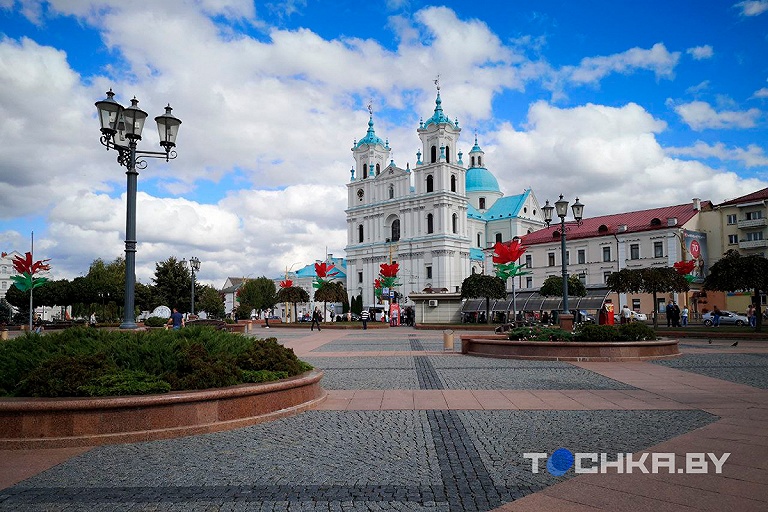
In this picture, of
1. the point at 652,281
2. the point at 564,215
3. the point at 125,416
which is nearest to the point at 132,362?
the point at 125,416

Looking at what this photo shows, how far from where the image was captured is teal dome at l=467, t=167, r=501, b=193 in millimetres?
111500

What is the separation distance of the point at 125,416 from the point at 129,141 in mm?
6816

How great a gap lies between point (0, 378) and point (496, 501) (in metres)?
6.70

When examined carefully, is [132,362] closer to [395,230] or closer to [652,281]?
[652,281]

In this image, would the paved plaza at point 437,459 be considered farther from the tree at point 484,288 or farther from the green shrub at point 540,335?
the tree at point 484,288

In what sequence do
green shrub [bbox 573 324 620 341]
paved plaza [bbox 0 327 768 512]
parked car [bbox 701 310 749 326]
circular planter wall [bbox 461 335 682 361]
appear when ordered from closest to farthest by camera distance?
paved plaza [bbox 0 327 768 512], circular planter wall [bbox 461 335 682 361], green shrub [bbox 573 324 620 341], parked car [bbox 701 310 749 326]

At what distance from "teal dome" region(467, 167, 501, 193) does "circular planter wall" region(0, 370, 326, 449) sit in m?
105

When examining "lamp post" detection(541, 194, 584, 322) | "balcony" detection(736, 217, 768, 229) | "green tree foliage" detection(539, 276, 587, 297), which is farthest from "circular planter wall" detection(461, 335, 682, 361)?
"balcony" detection(736, 217, 768, 229)

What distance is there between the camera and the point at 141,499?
5.41m

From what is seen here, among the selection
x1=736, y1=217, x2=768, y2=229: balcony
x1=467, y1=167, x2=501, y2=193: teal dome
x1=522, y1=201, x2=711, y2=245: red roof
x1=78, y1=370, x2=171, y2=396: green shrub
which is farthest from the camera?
x1=467, y1=167, x2=501, y2=193: teal dome

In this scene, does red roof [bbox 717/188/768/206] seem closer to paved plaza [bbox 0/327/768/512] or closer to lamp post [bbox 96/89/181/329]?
paved plaza [bbox 0/327/768/512]

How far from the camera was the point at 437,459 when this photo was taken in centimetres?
670

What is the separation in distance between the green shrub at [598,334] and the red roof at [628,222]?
47481 millimetres

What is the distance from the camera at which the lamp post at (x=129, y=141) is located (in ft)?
39.2
